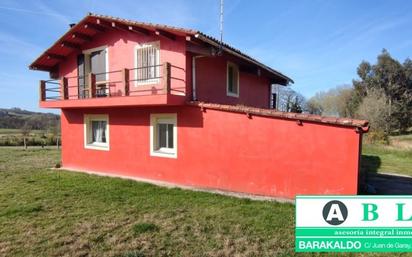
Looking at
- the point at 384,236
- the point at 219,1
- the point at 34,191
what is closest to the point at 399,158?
the point at 219,1

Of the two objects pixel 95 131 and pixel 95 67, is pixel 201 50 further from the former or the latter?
pixel 95 131

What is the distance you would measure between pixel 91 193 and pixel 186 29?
20.3 feet

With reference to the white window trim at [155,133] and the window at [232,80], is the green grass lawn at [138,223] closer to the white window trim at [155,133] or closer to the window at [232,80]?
the white window trim at [155,133]

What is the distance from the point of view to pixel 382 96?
42219 millimetres

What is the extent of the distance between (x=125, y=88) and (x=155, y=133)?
2.19 metres

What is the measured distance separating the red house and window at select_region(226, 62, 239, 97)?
6 centimetres

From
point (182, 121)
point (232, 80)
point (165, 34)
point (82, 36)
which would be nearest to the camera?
point (165, 34)

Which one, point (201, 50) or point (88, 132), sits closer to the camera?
point (201, 50)

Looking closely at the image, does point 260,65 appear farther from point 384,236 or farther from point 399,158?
point 399,158

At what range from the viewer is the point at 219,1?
10977 mm

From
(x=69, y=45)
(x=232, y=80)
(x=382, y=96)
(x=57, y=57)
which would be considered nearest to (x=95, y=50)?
(x=69, y=45)

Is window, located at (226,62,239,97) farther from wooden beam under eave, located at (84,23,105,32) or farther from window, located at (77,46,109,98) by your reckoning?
wooden beam under eave, located at (84,23,105,32)

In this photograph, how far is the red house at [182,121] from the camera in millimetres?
7961

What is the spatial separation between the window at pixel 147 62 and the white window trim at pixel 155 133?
4.52 ft
